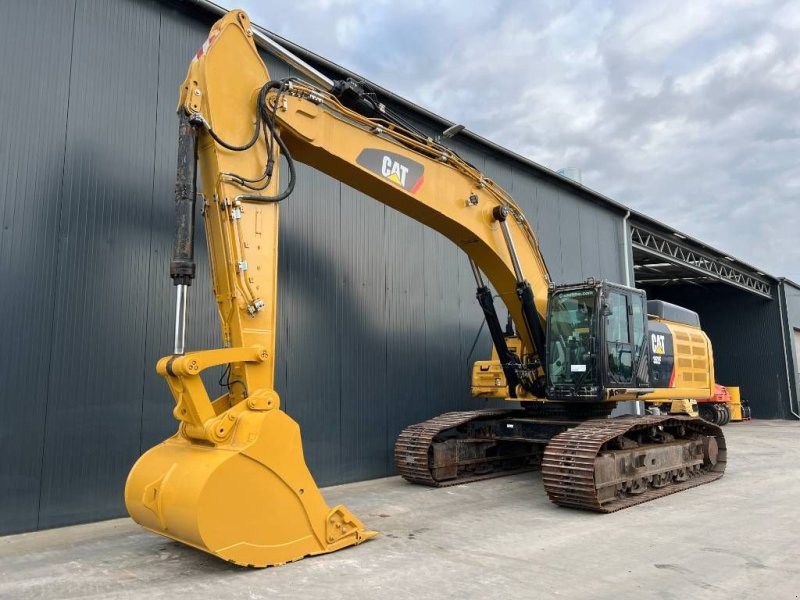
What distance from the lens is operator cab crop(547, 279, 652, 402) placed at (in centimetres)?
840

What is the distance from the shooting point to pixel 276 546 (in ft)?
16.3

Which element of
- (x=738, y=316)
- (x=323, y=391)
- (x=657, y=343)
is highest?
(x=738, y=316)

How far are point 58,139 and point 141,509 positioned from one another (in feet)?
15.1

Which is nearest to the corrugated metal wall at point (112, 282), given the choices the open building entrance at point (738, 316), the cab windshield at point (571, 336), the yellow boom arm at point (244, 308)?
the yellow boom arm at point (244, 308)

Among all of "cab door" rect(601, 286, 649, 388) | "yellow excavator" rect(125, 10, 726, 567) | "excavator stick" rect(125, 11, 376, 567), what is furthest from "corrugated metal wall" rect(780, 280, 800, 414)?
"excavator stick" rect(125, 11, 376, 567)

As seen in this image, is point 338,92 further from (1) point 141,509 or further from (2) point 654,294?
(2) point 654,294

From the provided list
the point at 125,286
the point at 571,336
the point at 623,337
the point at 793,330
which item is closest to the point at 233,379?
the point at 125,286

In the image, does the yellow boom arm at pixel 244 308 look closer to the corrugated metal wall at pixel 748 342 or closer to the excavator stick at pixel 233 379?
the excavator stick at pixel 233 379

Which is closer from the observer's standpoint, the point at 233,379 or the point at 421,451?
the point at 233,379

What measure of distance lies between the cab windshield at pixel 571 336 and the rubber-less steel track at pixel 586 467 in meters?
0.75

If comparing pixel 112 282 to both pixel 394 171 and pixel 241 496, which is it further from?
pixel 241 496

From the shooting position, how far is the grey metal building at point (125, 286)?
22.2 feet

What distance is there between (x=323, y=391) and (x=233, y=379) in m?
4.03

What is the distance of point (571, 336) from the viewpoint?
873 cm
